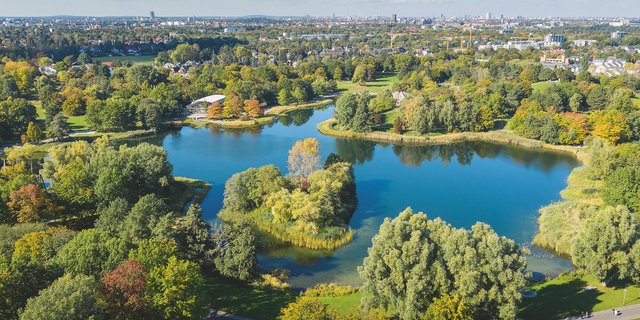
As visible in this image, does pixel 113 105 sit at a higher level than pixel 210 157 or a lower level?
higher

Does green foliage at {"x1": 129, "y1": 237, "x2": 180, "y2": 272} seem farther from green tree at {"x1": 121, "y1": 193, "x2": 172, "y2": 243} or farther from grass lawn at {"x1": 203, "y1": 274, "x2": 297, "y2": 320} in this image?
green tree at {"x1": 121, "y1": 193, "x2": 172, "y2": 243}

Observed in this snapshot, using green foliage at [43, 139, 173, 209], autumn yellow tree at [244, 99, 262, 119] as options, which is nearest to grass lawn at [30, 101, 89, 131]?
autumn yellow tree at [244, 99, 262, 119]

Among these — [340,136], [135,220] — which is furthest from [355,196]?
[340,136]

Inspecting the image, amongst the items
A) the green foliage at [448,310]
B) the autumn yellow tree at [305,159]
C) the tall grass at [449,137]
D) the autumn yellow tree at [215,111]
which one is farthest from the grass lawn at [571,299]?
the autumn yellow tree at [215,111]

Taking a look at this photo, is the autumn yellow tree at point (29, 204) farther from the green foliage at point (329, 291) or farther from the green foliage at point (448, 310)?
the green foliage at point (448, 310)

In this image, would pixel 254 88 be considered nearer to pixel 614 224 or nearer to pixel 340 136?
pixel 340 136

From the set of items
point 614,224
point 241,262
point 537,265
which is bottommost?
point 537,265
